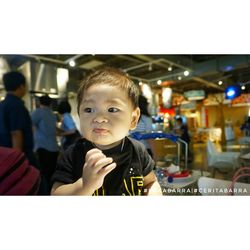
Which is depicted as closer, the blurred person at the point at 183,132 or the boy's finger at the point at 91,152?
the boy's finger at the point at 91,152

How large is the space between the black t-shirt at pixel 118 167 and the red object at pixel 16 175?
0.36 feet

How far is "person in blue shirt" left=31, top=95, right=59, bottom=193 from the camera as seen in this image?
3.35 feet

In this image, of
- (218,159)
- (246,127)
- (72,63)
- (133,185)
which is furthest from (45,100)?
(246,127)

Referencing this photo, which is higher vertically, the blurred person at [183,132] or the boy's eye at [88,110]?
the boy's eye at [88,110]

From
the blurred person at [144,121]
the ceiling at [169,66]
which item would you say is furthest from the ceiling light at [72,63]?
the blurred person at [144,121]

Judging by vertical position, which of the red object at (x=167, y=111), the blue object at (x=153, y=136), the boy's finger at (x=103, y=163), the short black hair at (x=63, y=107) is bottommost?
the boy's finger at (x=103, y=163)

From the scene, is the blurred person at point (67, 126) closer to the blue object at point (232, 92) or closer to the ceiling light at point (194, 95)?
the ceiling light at point (194, 95)

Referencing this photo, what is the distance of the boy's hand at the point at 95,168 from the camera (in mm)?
947

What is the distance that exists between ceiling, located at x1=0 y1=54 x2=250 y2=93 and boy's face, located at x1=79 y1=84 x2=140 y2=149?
123mm

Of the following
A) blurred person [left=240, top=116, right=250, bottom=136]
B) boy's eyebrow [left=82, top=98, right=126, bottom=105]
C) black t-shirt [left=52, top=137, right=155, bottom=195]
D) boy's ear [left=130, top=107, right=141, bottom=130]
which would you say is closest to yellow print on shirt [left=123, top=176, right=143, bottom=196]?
black t-shirt [left=52, top=137, right=155, bottom=195]
